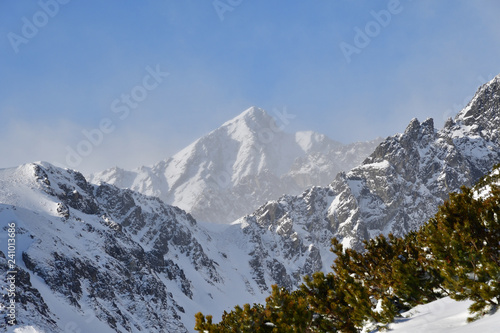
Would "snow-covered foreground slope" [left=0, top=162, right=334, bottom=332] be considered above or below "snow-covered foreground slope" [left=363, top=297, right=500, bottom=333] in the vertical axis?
above

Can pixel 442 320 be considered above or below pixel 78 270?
below

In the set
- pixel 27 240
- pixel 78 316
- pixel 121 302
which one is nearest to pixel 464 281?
pixel 78 316

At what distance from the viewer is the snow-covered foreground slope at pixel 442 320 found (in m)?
14.1

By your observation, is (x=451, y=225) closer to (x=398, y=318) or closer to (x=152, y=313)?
(x=398, y=318)

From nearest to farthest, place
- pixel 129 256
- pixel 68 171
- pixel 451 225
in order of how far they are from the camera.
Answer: pixel 451 225 < pixel 129 256 < pixel 68 171

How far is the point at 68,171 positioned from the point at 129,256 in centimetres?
6457

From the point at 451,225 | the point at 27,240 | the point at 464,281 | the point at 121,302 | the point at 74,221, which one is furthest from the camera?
the point at 74,221

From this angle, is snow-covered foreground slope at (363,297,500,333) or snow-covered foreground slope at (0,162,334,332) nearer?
snow-covered foreground slope at (363,297,500,333)

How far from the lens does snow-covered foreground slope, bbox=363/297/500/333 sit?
46.3 ft

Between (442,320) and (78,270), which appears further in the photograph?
(78,270)

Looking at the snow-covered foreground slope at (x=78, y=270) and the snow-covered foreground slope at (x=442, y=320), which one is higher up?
the snow-covered foreground slope at (x=78, y=270)

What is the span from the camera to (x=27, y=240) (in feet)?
369

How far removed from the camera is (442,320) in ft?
54.2

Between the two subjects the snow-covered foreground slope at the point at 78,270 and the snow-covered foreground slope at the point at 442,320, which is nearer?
the snow-covered foreground slope at the point at 442,320
